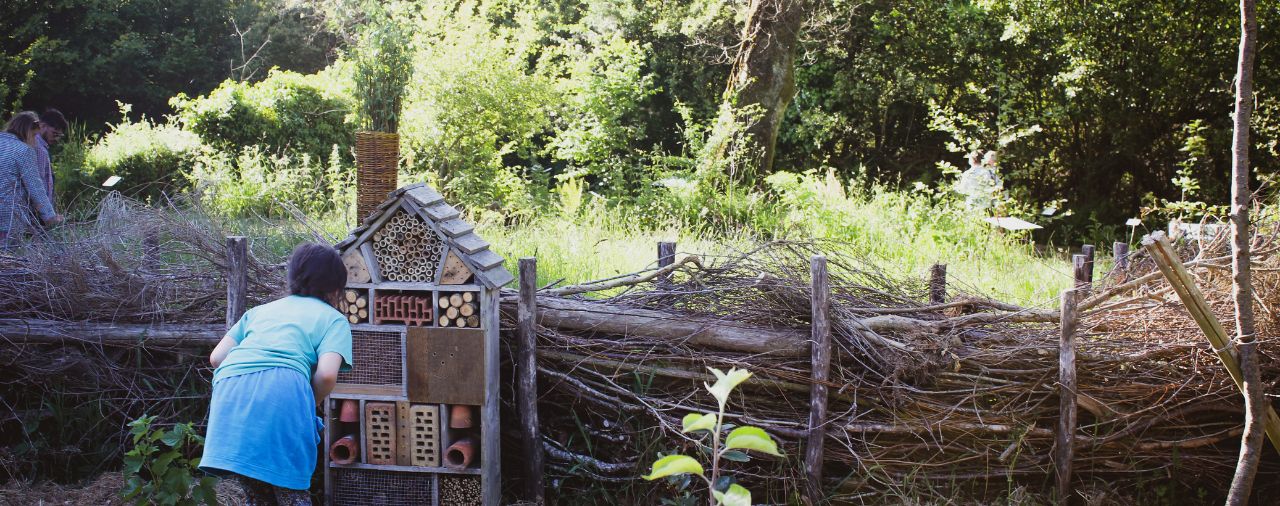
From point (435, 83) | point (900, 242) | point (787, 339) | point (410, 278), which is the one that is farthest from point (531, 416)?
point (435, 83)

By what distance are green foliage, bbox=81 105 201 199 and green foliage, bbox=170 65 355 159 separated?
458mm

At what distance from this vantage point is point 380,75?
8648mm

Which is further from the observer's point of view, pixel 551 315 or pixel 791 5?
pixel 791 5

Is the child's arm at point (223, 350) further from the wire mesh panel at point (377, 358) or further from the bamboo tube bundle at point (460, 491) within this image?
the bamboo tube bundle at point (460, 491)

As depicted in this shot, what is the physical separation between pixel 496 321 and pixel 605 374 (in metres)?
0.67

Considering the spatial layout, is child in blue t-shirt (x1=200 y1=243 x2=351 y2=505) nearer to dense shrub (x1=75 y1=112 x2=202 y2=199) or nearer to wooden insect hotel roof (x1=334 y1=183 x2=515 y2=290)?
wooden insect hotel roof (x1=334 y1=183 x2=515 y2=290)

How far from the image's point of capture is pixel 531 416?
4.16 m

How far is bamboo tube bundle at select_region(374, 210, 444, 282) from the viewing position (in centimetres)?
384

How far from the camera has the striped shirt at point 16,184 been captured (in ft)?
18.9

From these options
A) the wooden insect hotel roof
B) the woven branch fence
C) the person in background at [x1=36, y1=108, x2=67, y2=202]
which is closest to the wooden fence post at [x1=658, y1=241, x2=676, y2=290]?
the woven branch fence

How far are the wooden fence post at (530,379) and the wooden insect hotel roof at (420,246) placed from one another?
173mm

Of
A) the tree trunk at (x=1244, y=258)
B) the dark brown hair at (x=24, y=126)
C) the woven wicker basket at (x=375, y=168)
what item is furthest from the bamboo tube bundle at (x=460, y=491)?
the dark brown hair at (x=24, y=126)

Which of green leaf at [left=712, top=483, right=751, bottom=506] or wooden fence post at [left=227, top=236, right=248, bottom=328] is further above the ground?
wooden fence post at [left=227, top=236, right=248, bottom=328]

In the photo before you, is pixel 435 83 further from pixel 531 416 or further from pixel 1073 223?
pixel 1073 223
